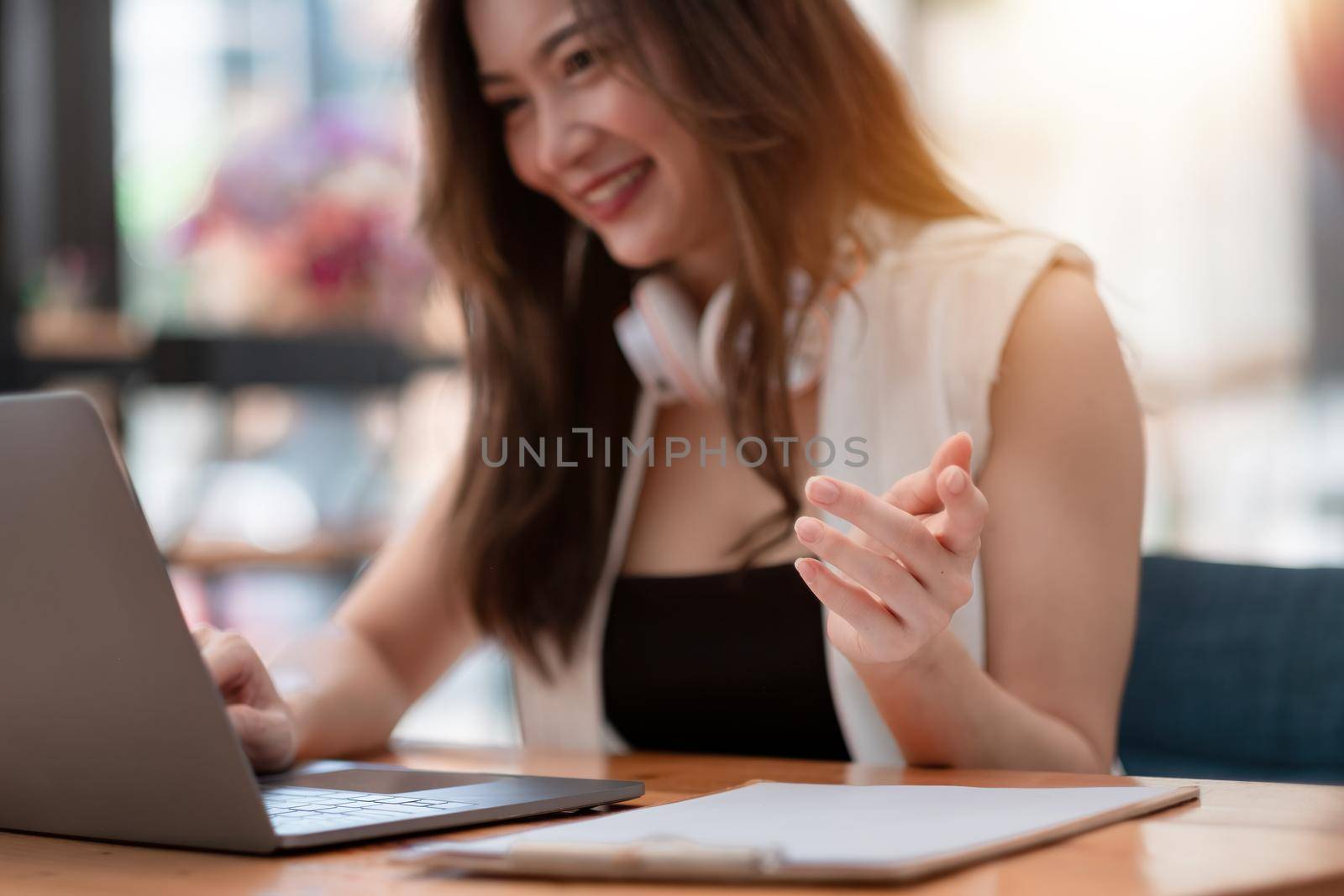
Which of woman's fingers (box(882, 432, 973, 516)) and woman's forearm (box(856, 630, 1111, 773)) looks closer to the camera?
woman's fingers (box(882, 432, 973, 516))

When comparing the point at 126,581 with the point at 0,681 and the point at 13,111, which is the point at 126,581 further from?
the point at 13,111

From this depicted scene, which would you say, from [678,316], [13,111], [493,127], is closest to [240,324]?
[13,111]

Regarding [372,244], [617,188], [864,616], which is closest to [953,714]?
[864,616]

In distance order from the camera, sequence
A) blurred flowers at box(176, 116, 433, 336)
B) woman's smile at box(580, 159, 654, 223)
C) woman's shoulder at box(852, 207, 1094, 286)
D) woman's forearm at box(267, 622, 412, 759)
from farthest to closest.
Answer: blurred flowers at box(176, 116, 433, 336) < woman's smile at box(580, 159, 654, 223) < woman's shoulder at box(852, 207, 1094, 286) < woman's forearm at box(267, 622, 412, 759)

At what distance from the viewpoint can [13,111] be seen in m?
2.85

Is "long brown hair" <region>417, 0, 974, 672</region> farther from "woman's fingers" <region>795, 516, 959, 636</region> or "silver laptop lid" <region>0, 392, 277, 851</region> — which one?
"silver laptop lid" <region>0, 392, 277, 851</region>

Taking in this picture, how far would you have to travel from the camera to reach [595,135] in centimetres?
140

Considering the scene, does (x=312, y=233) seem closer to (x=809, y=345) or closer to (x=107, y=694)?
(x=809, y=345)

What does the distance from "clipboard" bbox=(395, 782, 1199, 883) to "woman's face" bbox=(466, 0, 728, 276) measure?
2.46ft

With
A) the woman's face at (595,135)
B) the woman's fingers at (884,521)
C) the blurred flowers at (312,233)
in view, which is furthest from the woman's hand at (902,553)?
the blurred flowers at (312,233)

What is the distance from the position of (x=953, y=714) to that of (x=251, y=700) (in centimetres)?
49

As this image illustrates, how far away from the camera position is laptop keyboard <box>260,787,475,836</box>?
2.42ft

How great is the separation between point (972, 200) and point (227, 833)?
1.04 meters

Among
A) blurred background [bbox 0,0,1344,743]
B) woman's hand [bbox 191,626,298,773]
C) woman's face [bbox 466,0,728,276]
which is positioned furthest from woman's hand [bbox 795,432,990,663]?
blurred background [bbox 0,0,1344,743]
